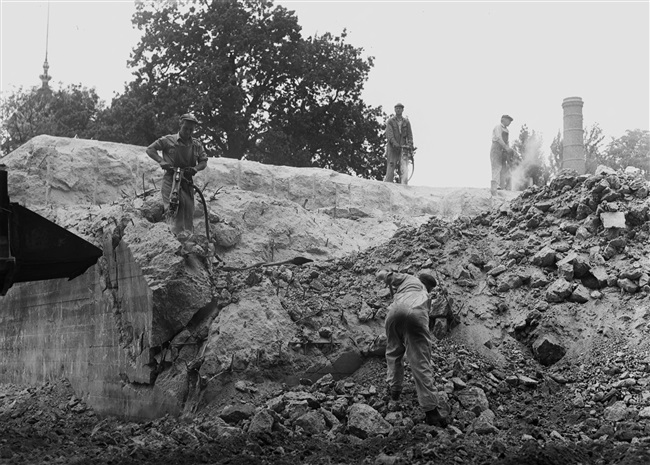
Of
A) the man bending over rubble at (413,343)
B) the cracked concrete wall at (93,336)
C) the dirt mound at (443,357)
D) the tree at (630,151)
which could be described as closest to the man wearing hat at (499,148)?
the dirt mound at (443,357)

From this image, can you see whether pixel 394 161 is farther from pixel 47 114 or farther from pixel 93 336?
pixel 47 114

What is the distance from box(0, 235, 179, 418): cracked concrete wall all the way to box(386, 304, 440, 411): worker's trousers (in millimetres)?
2591

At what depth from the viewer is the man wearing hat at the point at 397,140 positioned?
18.8m

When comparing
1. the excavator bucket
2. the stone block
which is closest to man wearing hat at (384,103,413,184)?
the stone block

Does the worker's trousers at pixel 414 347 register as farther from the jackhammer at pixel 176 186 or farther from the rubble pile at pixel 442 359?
the jackhammer at pixel 176 186

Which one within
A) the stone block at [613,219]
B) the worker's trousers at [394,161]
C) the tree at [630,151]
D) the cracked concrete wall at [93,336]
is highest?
the tree at [630,151]

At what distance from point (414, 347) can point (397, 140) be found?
10867 mm

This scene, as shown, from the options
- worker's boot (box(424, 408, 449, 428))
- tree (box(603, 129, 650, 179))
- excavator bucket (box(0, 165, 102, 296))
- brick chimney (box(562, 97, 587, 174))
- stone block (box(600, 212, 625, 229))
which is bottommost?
worker's boot (box(424, 408, 449, 428))

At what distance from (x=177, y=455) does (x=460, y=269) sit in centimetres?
498

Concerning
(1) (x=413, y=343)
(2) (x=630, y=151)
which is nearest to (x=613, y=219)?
(1) (x=413, y=343)

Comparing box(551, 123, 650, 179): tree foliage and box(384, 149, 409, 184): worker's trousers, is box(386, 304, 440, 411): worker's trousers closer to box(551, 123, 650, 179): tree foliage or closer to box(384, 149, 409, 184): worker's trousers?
box(384, 149, 409, 184): worker's trousers

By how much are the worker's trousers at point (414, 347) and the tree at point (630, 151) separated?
3286 centimetres

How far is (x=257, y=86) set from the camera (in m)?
29.1

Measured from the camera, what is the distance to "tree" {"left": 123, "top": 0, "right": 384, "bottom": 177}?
91.1 feet
